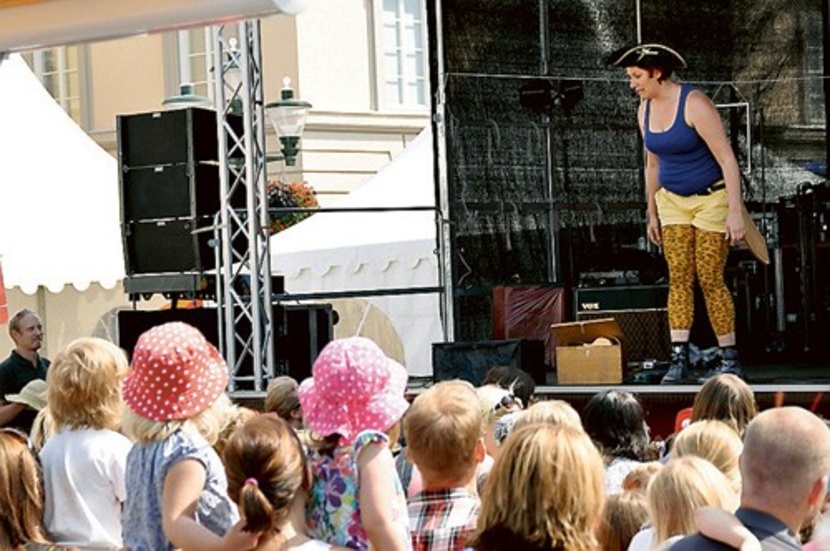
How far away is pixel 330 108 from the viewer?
23125 millimetres

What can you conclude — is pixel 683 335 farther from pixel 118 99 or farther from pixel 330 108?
pixel 118 99

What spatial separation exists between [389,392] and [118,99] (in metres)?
21.0

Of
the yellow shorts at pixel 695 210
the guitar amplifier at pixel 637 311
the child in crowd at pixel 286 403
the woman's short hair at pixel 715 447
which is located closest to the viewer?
the woman's short hair at pixel 715 447

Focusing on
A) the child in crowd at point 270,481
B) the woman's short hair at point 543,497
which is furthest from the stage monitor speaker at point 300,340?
the woman's short hair at point 543,497

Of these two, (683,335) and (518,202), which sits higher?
(518,202)

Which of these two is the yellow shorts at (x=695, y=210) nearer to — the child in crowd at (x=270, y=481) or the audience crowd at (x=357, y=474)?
the audience crowd at (x=357, y=474)

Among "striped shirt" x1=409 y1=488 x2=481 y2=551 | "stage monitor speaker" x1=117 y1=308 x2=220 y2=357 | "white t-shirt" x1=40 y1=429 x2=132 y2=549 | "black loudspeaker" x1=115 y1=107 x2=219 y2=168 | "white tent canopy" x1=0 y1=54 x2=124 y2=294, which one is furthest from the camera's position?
"white tent canopy" x1=0 y1=54 x2=124 y2=294

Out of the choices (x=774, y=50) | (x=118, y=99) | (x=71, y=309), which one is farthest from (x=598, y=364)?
(x=118, y=99)

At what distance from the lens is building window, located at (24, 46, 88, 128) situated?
24.6 m

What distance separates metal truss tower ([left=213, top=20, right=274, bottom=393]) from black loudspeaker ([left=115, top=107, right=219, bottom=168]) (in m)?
0.56

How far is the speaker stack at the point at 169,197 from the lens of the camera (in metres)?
10.6

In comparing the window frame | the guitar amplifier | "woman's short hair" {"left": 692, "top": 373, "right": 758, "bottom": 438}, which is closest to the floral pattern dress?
"woman's short hair" {"left": 692, "top": 373, "right": 758, "bottom": 438}

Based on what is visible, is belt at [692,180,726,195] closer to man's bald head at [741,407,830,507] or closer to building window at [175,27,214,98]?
man's bald head at [741,407,830,507]

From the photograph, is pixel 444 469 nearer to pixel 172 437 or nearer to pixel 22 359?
pixel 172 437
